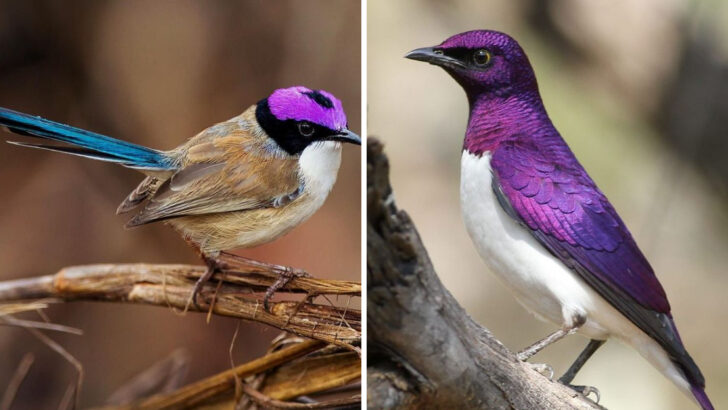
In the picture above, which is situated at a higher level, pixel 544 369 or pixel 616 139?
pixel 616 139

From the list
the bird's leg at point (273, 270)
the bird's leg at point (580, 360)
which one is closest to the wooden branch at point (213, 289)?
the bird's leg at point (273, 270)

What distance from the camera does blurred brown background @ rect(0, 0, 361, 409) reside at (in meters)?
1.75

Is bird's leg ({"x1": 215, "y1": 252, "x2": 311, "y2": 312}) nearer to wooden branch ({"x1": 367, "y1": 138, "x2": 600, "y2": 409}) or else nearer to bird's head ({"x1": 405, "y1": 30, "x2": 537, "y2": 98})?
wooden branch ({"x1": 367, "y1": 138, "x2": 600, "y2": 409})

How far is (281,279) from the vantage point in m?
1.67

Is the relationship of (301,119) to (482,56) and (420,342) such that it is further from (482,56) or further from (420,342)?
(420,342)

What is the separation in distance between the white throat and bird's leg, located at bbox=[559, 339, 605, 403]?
62 centimetres

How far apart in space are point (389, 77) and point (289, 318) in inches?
22.1

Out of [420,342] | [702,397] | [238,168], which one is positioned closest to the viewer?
[420,342]

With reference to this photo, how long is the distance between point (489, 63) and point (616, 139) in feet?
0.99

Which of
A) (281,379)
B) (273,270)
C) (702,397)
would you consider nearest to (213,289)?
(273,270)

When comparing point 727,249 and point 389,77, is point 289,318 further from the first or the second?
point 727,249

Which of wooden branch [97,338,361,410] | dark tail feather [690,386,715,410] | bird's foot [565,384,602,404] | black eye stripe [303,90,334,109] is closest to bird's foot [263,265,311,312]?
wooden branch [97,338,361,410]

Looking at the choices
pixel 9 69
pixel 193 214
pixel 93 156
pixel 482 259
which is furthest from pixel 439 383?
pixel 9 69

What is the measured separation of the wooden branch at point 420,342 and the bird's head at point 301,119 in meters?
0.30
